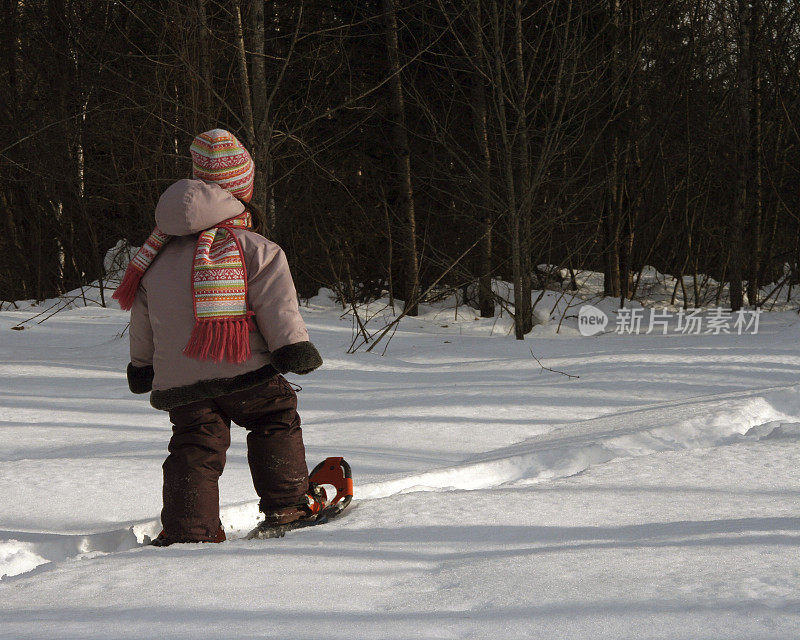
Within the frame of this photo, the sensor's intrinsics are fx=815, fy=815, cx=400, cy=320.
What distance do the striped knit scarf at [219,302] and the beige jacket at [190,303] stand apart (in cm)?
5

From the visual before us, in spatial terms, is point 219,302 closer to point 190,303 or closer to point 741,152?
point 190,303

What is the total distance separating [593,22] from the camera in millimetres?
11383

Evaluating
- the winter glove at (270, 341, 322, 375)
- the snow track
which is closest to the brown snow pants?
the winter glove at (270, 341, 322, 375)

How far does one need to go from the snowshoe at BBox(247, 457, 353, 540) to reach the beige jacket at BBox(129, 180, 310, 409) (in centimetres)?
48

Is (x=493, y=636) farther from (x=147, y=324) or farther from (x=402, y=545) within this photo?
(x=147, y=324)

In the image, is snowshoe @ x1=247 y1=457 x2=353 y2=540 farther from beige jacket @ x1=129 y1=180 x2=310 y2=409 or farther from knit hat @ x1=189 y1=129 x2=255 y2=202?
knit hat @ x1=189 y1=129 x2=255 y2=202

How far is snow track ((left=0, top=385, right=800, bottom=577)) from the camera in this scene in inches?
106

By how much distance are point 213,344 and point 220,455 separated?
412mm

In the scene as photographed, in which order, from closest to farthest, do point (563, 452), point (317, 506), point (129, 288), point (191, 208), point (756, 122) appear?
1. point (191, 208)
2. point (129, 288)
3. point (317, 506)
4. point (563, 452)
5. point (756, 122)

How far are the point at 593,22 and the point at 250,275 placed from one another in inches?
395

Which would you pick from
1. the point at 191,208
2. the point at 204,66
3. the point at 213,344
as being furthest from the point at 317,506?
the point at 204,66

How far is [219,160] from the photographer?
2.89 m

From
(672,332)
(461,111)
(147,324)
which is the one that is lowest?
(672,332)

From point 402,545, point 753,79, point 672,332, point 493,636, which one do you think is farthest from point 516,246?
point 493,636
